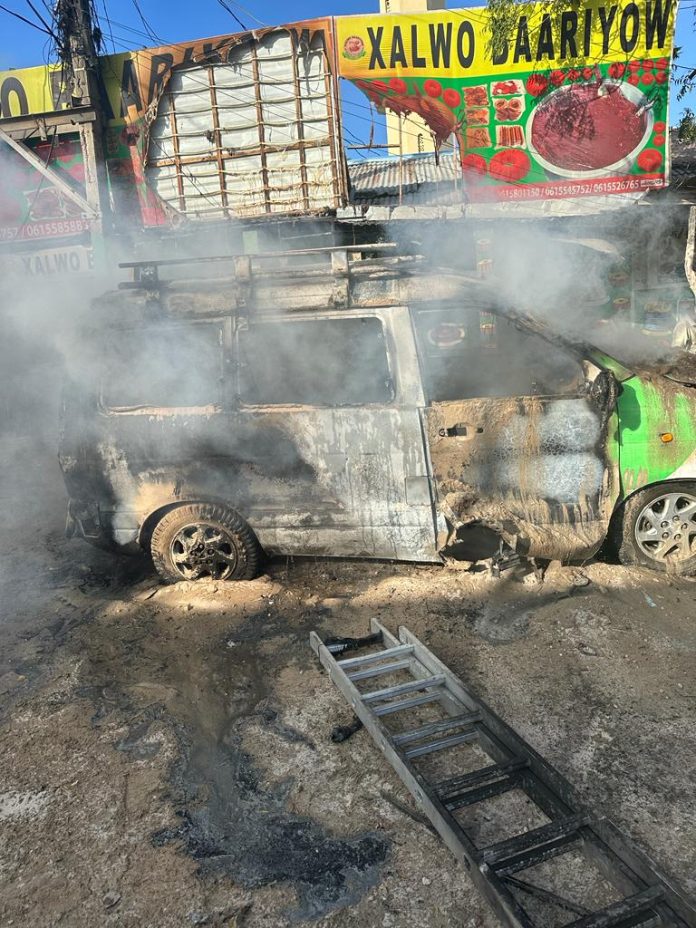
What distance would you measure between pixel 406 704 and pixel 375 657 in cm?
39

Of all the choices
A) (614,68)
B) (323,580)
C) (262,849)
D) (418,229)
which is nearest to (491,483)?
(323,580)

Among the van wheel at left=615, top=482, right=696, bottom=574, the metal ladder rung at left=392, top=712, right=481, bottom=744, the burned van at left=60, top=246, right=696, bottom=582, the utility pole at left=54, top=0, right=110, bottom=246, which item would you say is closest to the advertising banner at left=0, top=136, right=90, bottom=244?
the utility pole at left=54, top=0, right=110, bottom=246

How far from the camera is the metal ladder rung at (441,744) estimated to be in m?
2.53

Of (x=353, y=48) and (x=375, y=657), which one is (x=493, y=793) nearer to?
(x=375, y=657)

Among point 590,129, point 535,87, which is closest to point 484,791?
point 590,129

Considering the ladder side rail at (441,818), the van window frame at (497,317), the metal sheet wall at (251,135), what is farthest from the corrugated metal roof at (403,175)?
the ladder side rail at (441,818)

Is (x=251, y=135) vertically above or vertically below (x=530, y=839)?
above

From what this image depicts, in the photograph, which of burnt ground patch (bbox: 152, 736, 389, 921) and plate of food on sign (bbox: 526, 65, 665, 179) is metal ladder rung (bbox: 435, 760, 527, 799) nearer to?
burnt ground patch (bbox: 152, 736, 389, 921)

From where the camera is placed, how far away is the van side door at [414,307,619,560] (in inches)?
146

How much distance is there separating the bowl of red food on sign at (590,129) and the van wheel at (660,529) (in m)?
5.84

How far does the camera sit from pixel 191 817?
2363mm

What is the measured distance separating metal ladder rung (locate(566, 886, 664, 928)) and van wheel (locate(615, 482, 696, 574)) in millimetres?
2415

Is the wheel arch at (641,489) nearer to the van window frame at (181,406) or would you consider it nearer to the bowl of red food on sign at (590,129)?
the van window frame at (181,406)

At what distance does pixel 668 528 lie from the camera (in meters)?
3.84
